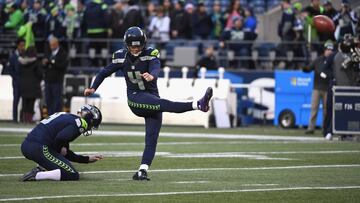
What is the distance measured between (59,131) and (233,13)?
16.7 metres

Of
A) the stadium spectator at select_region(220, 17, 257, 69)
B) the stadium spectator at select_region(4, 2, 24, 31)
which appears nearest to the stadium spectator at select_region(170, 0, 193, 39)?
the stadium spectator at select_region(220, 17, 257, 69)

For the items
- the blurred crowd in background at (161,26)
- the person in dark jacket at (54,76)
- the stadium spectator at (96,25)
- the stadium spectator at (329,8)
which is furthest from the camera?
the stadium spectator at (96,25)

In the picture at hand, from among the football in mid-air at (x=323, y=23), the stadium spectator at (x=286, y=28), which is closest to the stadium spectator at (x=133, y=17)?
the stadium spectator at (x=286, y=28)

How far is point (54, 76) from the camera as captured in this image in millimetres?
25359

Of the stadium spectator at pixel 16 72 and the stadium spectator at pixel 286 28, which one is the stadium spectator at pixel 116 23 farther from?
the stadium spectator at pixel 286 28

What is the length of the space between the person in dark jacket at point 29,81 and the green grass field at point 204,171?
14.0ft

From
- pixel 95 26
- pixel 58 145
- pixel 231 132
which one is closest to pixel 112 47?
pixel 95 26

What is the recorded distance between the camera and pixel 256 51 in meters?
28.0

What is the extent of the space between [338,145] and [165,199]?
940cm

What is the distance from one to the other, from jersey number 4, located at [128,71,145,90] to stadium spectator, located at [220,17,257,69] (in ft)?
50.8

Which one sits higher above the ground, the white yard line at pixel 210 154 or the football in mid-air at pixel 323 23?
the football in mid-air at pixel 323 23

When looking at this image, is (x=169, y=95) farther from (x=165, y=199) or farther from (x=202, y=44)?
(x=165, y=199)

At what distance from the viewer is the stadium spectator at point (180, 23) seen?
29.0 meters

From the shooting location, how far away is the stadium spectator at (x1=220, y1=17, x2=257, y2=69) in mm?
28219
